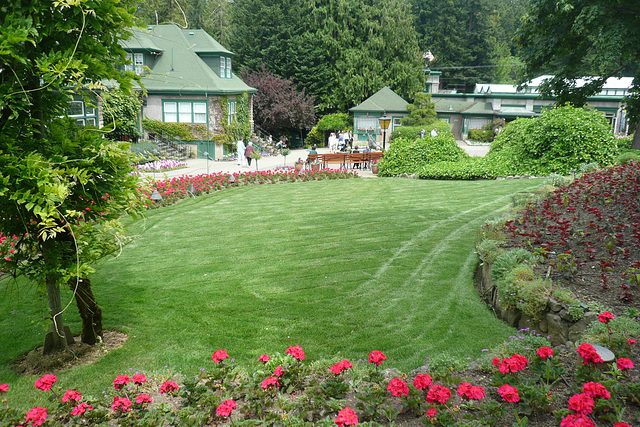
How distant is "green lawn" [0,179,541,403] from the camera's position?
18.5 ft

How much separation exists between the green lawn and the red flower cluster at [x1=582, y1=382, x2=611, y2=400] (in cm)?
192

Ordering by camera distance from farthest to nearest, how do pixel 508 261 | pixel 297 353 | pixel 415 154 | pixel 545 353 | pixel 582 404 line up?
pixel 415 154
pixel 508 261
pixel 297 353
pixel 545 353
pixel 582 404

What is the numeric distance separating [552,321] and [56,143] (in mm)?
5929

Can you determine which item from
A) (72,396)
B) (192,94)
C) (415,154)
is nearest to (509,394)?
(72,396)

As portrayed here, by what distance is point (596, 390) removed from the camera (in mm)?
3422

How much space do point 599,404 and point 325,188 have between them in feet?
44.4

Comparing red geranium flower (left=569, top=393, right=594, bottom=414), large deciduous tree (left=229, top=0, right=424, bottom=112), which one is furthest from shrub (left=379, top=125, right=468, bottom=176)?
large deciduous tree (left=229, top=0, right=424, bottom=112)

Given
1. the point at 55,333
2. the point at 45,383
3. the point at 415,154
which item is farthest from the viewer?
the point at 415,154

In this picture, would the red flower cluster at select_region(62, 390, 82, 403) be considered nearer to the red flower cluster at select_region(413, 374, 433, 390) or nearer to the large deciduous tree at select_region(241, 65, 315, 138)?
the red flower cluster at select_region(413, 374, 433, 390)

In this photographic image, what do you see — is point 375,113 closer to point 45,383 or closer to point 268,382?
point 268,382

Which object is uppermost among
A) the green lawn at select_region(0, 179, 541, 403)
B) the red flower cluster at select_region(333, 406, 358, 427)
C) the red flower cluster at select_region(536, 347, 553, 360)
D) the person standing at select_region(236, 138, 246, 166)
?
the person standing at select_region(236, 138, 246, 166)

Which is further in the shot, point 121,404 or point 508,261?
point 508,261

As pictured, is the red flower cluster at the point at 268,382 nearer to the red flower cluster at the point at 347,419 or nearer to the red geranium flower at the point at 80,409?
the red flower cluster at the point at 347,419

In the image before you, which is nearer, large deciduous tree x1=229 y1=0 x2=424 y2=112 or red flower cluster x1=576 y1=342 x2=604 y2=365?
red flower cluster x1=576 y1=342 x2=604 y2=365
